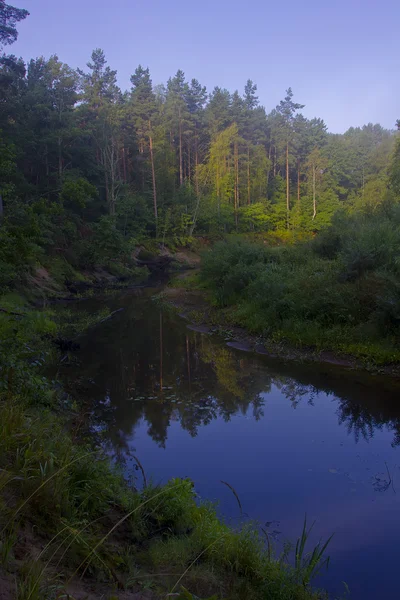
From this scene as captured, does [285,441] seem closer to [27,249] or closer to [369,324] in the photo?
[369,324]

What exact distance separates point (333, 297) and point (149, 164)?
36.8 meters

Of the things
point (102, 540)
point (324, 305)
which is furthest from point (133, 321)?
point (102, 540)

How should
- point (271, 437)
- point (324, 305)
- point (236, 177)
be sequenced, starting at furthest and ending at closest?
point (236, 177)
point (324, 305)
point (271, 437)

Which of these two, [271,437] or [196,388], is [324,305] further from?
[271,437]

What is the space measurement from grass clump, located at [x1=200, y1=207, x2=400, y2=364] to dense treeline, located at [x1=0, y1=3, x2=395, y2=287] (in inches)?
355

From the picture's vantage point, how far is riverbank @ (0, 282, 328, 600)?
313 centimetres

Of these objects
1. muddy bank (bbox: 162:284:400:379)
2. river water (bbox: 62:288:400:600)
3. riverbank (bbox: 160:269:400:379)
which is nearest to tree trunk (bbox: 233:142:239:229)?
riverbank (bbox: 160:269:400:379)

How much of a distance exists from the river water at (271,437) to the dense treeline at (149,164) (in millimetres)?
9196

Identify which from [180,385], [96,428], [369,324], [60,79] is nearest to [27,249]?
[180,385]

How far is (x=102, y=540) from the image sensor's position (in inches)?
127

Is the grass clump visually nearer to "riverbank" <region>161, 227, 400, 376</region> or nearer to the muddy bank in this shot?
"riverbank" <region>161, 227, 400, 376</region>

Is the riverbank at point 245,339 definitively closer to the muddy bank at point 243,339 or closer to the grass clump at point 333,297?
the muddy bank at point 243,339

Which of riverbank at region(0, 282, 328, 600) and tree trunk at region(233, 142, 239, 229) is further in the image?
tree trunk at region(233, 142, 239, 229)

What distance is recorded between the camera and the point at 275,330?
14859 millimetres
